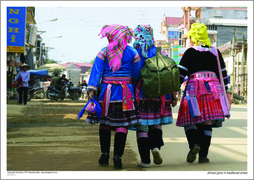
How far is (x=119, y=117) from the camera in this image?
15.8ft

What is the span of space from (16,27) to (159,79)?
751cm

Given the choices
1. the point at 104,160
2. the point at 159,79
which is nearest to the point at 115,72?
the point at 159,79

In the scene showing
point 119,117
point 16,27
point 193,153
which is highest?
point 16,27

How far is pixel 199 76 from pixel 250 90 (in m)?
0.69

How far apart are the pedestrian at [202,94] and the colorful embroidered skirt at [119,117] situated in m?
0.81

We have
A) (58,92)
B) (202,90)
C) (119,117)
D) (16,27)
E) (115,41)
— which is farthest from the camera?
(58,92)

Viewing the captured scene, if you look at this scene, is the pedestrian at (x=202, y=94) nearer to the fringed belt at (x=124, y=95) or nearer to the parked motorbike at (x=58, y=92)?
the fringed belt at (x=124, y=95)

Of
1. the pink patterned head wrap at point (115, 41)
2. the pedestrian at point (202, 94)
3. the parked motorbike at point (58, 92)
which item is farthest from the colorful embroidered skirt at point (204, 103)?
the parked motorbike at point (58, 92)

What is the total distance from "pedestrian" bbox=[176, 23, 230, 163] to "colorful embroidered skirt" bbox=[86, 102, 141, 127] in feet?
Result: 2.66

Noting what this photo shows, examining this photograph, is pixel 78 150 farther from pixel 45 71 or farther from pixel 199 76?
pixel 45 71

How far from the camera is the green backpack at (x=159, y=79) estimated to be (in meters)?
4.89

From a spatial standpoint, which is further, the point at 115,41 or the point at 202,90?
the point at 202,90

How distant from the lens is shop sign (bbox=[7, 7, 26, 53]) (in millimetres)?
11141

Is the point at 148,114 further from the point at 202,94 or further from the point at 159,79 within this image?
the point at 202,94
